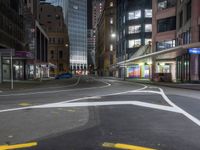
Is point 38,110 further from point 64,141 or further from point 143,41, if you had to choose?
point 143,41

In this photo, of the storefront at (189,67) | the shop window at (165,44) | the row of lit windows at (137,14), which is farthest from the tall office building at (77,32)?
the storefront at (189,67)

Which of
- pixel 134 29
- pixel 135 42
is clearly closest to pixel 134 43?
pixel 135 42

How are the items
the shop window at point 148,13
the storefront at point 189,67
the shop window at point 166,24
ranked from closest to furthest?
the storefront at point 189,67, the shop window at point 166,24, the shop window at point 148,13

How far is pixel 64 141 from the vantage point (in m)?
Answer: 5.83

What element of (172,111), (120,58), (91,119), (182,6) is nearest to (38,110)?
(91,119)

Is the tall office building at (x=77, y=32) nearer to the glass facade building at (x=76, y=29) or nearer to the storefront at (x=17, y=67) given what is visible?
the glass facade building at (x=76, y=29)

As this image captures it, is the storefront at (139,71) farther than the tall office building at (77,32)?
No

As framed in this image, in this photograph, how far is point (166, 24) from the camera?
49.0m

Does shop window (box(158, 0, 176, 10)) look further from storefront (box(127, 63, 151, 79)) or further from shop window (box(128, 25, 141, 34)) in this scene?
shop window (box(128, 25, 141, 34))

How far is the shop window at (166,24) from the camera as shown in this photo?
4731cm

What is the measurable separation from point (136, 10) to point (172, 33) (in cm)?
2540

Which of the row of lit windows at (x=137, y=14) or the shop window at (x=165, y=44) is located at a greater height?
the row of lit windows at (x=137, y=14)

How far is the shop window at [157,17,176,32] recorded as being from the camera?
47312 millimetres

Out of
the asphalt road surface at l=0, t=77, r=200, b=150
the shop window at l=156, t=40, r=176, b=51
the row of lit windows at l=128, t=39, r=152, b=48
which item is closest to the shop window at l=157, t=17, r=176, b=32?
the shop window at l=156, t=40, r=176, b=51
